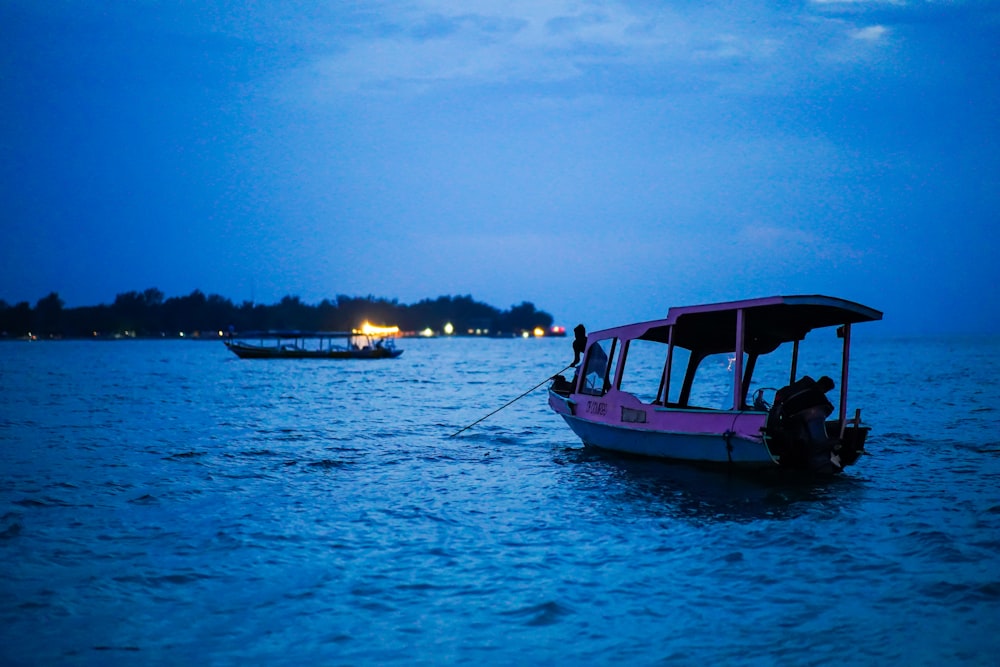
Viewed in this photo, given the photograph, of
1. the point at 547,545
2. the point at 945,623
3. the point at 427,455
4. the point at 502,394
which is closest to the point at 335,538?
the point at 547,545

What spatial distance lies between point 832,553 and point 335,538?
586cm

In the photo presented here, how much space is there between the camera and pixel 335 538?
9.84 metres

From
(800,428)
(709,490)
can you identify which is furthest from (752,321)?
(709,490)

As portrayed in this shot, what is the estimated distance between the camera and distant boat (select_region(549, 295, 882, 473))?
12.2 metres

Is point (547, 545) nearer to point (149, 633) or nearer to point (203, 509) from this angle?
point (149, 633)

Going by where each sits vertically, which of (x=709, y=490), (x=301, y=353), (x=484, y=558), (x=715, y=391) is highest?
(x=301, y=353)

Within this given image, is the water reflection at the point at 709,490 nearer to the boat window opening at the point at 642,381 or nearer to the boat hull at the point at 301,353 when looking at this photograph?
the boat window opening at the point at 642,381

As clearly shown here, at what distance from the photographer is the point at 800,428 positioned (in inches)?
479

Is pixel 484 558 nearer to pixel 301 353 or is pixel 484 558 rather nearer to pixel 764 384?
pixel 764 384

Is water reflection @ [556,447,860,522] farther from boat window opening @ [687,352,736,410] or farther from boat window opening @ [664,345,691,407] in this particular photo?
boat window opening @ [664,345,691,407]

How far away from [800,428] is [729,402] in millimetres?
2845

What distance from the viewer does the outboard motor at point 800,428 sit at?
1212 centimetres

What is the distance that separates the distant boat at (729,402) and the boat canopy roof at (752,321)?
0.06ft

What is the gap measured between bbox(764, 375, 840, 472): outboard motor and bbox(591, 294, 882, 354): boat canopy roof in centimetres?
132
